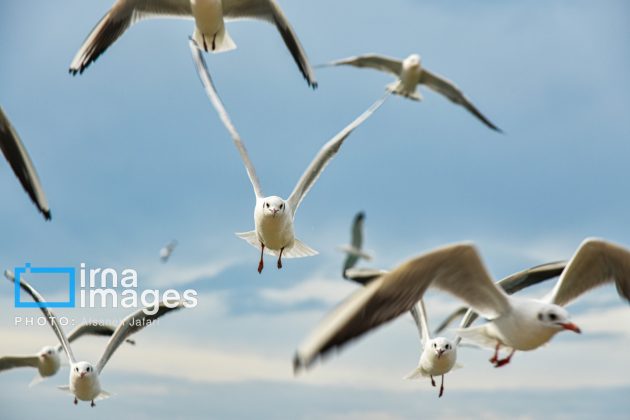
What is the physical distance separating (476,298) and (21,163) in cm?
257

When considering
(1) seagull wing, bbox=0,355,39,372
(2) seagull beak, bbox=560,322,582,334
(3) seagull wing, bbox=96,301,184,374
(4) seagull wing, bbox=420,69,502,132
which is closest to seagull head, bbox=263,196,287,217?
(3) seagull wing, bbox=96,301,184,374

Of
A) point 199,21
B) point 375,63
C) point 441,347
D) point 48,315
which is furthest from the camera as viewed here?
point 375,63

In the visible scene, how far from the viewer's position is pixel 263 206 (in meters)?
5.35

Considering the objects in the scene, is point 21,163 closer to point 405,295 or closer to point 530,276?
point 405,295

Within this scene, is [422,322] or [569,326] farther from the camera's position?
[422,322]

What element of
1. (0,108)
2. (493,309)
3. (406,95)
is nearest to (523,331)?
(493,309)

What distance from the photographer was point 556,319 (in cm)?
374

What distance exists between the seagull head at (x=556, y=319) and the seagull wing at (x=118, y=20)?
4.12 meters

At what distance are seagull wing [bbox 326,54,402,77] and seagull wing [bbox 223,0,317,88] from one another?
113 centimetres

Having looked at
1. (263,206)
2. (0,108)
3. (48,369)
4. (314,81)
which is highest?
(314,81)

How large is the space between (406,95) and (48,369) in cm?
438

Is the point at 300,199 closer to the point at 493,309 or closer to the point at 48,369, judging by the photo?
the point at 493,309

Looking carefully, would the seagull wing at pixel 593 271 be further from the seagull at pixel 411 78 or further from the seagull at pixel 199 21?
the seagull at pixel 411 78

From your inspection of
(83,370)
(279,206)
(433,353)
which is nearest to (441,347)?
(433,353)
